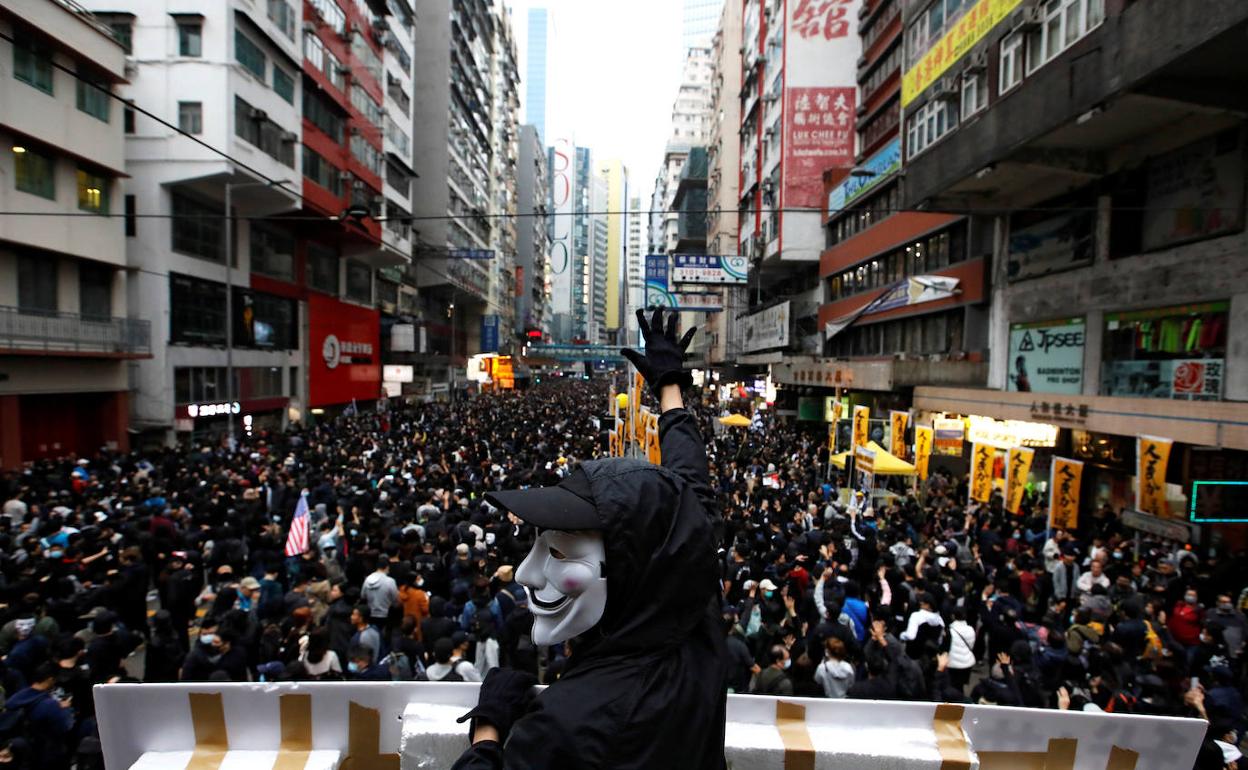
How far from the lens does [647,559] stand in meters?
1.73

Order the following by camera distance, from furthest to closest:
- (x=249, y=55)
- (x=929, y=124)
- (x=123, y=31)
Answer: (x=249, y=55) → (x=123, y=31) → (x=929, y=124)

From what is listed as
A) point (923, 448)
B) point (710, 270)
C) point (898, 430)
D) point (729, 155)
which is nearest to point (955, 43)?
point (898, 430)

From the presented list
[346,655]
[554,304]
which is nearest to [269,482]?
[346,655]

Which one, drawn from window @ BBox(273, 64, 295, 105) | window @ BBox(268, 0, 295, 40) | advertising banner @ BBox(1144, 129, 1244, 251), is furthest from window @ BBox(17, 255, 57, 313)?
advertising banner @ BBox(1144, 129, 1244, 251)

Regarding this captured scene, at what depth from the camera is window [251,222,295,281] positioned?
28.5 metres

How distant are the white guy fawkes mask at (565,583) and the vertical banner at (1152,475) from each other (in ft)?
39.9

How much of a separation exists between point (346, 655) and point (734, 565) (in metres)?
4.80

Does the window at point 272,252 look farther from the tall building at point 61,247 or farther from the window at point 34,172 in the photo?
the window at point 34,172

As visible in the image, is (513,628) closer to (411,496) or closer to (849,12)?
(411,496)

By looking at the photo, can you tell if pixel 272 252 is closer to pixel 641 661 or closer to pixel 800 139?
pixel 800 139

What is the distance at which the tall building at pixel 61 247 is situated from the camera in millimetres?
17125

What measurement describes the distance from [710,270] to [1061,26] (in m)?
21.8

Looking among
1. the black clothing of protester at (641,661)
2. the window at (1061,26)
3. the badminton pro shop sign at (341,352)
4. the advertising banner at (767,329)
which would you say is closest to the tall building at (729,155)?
the advertising banner at (767,329)

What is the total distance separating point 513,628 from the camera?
643 centimetres
